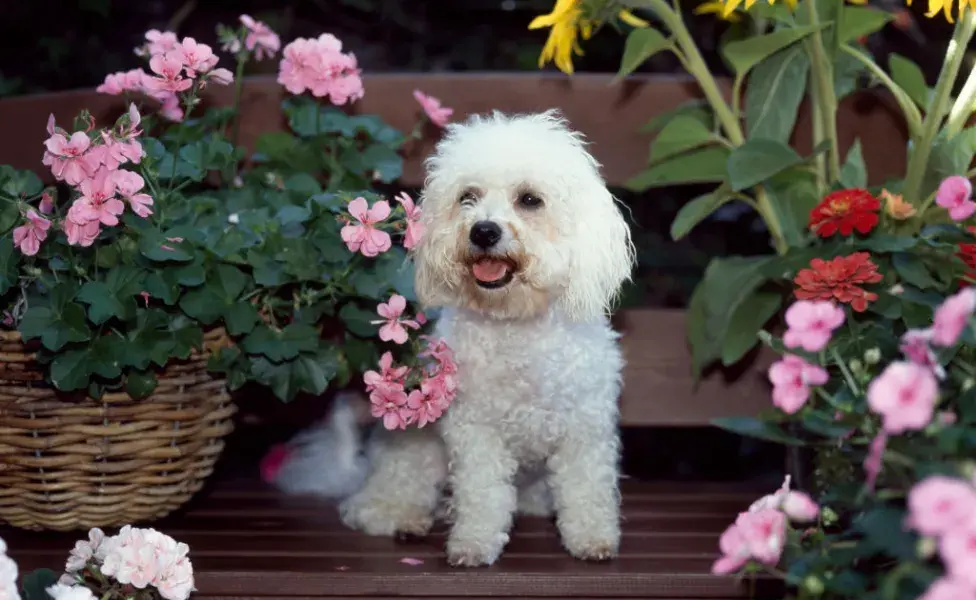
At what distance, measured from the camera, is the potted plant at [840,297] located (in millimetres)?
1169

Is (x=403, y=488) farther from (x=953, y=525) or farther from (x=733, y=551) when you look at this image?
(x=953, y=525)

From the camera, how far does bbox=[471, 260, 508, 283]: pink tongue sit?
6.24 feet

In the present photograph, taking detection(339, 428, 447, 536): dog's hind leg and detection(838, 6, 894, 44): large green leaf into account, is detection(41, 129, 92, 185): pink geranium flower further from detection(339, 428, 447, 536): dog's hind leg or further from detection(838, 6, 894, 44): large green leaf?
detection(838, 6, 894, 44): large green leaf

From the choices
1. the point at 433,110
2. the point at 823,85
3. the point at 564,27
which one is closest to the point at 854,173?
the point at 823,85

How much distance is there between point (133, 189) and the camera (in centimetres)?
188

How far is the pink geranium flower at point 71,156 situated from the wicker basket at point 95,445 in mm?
315

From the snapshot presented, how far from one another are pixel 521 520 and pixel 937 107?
1128 mm

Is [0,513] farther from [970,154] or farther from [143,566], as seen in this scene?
[970,154]

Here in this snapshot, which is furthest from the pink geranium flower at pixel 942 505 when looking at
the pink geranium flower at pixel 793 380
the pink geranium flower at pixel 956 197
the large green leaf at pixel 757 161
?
the large green leaf at pixel 757 161

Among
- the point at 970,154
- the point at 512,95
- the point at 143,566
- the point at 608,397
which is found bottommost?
the point at 143,566

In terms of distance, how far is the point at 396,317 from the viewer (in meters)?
2.01

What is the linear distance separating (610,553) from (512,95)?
116cm

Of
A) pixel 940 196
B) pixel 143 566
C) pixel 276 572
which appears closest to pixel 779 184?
pixel 940 196

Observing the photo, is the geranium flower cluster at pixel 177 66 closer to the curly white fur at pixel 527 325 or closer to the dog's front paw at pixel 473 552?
the curly white fur at pixel 527 325
